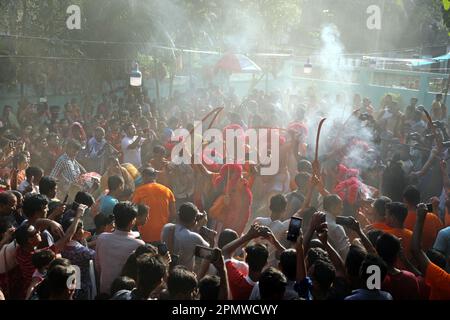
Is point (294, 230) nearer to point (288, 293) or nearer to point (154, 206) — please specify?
point (288, 293)

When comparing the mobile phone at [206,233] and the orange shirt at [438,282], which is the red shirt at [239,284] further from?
the orange shirt at [438,282]

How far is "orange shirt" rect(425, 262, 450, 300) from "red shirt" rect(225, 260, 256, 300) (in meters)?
1.27

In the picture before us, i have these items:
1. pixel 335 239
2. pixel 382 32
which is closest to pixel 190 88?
pixel 335 239

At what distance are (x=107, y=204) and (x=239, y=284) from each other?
2.09 meters

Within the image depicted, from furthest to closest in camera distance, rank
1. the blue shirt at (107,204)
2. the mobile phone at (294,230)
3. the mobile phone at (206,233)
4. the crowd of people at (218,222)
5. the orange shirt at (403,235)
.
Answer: the blue shirt at (107,204) < the mobile phone at (206,233) < the orange shirt at (403,235) < the mobile phone at (294,230) < the crowd of people at (218,222)

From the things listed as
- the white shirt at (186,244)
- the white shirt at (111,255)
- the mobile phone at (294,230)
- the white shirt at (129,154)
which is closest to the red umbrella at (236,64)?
the white shirt at (129,154)

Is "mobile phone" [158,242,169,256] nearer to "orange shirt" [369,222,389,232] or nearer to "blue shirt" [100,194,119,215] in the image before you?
"blue shirt" [100,194,119,215]

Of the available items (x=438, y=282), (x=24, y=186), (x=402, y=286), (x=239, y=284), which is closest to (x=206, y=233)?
(x=239, y=284)

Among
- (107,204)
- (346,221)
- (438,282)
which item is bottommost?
(438,282)

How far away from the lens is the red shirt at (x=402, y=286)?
11.6 feet

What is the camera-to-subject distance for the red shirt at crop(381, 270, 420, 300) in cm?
354

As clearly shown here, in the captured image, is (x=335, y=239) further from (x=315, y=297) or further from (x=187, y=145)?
(x=187, y=145)

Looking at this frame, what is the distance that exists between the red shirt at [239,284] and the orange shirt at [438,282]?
1.27 metres

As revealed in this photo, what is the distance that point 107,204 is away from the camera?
5230 mm
